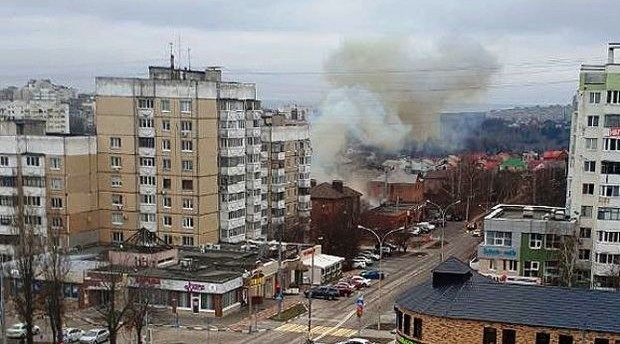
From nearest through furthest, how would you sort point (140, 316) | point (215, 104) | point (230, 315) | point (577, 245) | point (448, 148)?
point (140, 316)
point (230, 315)
point (577, 245)
point (215, 104)
point (448, 148)

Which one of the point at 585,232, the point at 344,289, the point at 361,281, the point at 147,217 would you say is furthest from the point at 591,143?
the point at 147,217

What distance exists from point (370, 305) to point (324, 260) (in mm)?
7772

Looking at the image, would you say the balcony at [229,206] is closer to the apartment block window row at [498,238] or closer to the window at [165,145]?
the window at [165,145]

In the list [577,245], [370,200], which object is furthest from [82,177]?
[370,200]

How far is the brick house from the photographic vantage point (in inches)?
A: 959

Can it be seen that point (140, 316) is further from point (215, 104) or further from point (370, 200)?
point (370, 200)

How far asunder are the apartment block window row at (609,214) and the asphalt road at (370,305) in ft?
40.9

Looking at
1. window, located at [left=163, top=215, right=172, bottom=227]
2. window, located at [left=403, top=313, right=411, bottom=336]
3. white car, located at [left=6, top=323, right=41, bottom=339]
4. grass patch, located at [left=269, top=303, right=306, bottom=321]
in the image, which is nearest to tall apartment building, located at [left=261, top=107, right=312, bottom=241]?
window, located at [left=163, top=215, right=172, bottom=227]

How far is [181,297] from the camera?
42.2 m

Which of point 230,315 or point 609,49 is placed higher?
point 609,49

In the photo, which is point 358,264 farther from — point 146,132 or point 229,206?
point 146,132

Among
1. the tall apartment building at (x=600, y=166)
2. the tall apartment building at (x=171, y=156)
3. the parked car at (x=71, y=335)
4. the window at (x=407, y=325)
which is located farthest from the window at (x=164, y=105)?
the window at (x=407, y=325)

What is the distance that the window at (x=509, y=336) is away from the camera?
24781 millimetres

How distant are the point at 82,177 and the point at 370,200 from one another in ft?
134
